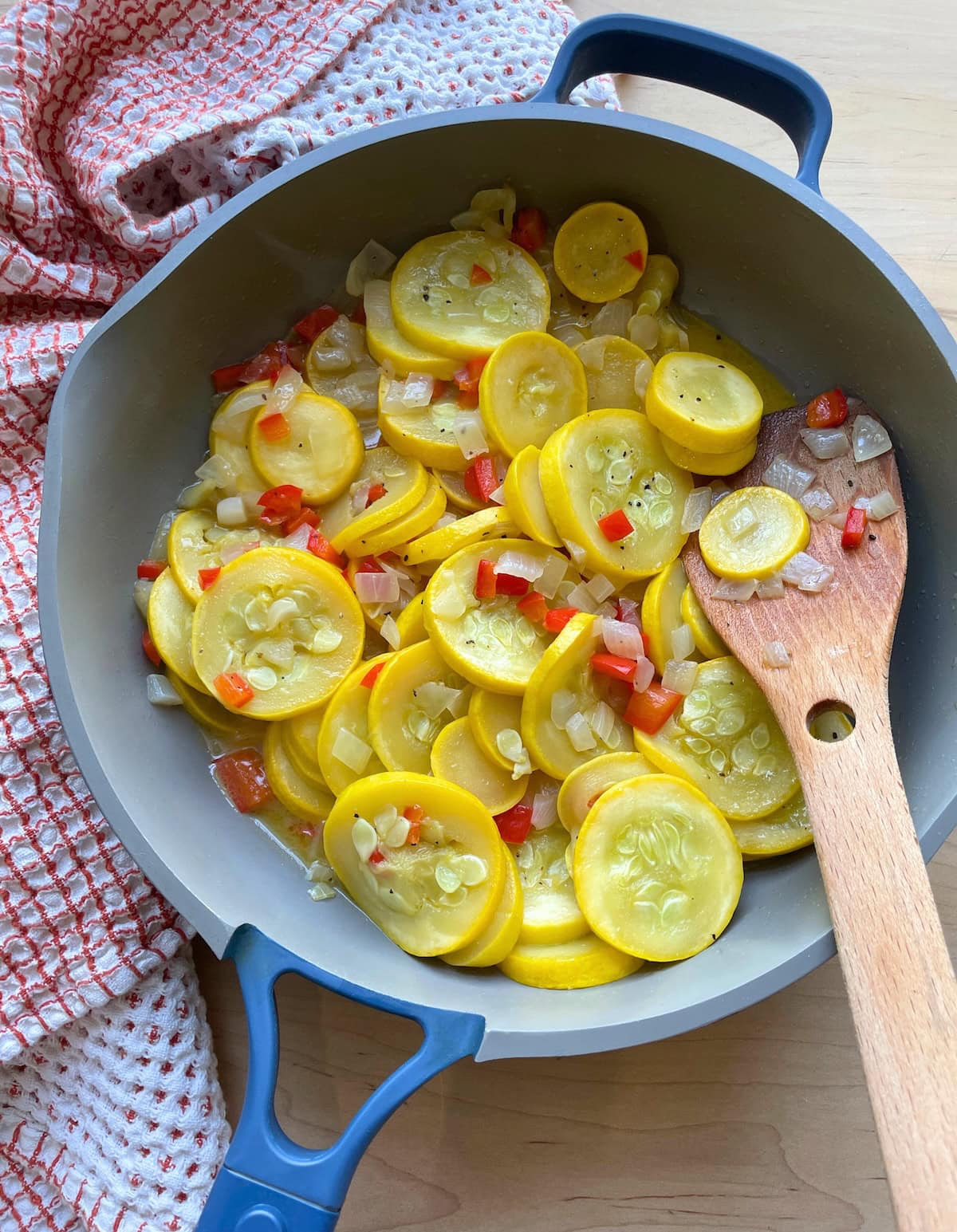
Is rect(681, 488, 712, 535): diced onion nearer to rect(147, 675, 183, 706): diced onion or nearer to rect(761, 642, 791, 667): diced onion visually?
rect(761, 642, 791, 667): diced onion

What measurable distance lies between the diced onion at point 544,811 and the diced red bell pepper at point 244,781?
0.43m

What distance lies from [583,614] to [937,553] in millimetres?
564

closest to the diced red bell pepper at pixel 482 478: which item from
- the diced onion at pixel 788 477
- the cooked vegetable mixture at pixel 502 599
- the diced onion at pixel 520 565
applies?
the cooked vegetable mixture at pixel 502 599

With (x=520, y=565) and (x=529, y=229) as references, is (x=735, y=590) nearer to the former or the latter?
(x=520, y=565)

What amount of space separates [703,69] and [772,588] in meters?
0.79

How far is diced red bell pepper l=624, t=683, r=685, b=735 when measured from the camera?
59.5 inches

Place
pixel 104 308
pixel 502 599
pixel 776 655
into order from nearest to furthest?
pixel 776 655, pixel 502 599, pixel 104 308

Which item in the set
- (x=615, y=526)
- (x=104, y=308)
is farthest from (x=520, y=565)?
(x=104, y=308)

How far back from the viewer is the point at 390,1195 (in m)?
1.54

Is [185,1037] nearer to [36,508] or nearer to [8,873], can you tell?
[8,873]

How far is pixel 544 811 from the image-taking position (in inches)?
61.4

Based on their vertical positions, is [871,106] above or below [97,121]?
above

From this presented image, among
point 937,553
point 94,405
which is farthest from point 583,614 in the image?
point 94,405

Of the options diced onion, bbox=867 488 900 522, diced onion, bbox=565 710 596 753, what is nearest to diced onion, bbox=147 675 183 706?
diced onion, bbox=565 710 596 753
